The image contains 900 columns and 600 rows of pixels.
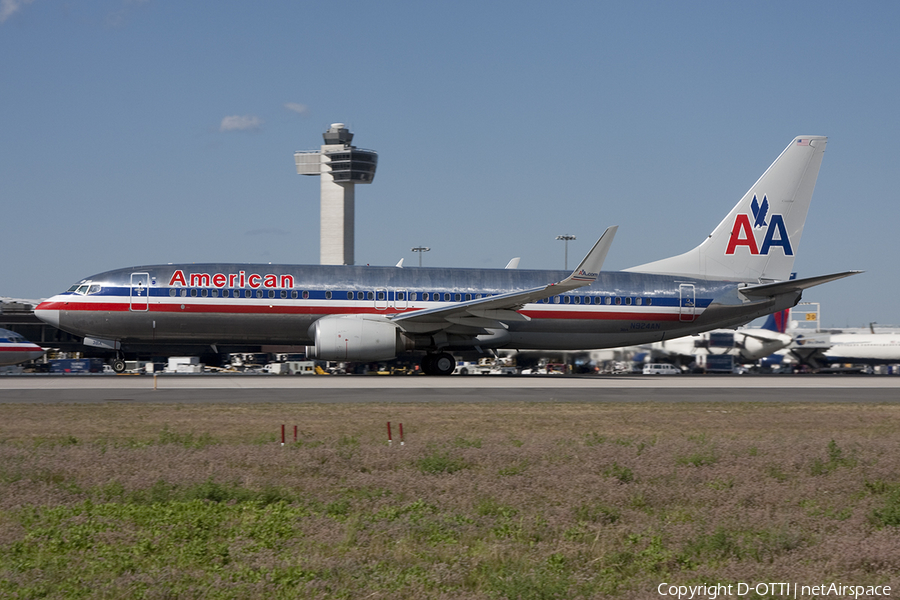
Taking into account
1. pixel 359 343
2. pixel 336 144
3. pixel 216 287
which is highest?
pixel 336 144

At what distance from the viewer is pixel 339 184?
118 metres

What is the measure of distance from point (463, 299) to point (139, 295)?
12.3 metres

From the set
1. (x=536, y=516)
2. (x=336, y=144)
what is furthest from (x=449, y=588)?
(x=336, y=144)

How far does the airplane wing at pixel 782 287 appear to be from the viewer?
31609 millimetres

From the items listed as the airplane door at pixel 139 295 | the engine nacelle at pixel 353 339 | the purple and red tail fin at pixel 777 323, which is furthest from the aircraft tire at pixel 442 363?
the purple and red tail fin at pixel 777 323

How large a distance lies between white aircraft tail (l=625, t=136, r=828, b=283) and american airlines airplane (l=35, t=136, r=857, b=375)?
4 centimetres

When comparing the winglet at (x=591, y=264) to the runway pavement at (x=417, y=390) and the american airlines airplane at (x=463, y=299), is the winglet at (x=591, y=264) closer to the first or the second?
the american airlines airplane at (x=463, y=299)

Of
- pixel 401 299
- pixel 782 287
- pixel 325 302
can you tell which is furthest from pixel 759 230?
pixel 325 302

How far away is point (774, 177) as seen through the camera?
36.5m

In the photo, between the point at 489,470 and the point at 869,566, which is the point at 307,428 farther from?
the point at 869,566

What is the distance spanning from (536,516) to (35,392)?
792 inches

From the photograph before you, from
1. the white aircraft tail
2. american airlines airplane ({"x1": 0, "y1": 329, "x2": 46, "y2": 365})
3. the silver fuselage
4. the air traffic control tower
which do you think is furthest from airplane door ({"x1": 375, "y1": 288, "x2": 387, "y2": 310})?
the air traffic control tower

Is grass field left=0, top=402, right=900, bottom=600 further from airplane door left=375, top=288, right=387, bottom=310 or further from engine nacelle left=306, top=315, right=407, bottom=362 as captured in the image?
airplane door left=375, top=288, right=387, bottom=310

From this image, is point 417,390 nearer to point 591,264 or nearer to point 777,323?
point 591,264
